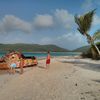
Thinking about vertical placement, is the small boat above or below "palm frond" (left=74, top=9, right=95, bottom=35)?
below

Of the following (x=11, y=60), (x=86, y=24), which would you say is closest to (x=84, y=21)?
(x=86, y=24)

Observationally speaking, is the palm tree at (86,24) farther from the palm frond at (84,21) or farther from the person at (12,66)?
the person at (12,66)

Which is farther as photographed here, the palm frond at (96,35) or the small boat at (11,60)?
the palm frond at (96,35)

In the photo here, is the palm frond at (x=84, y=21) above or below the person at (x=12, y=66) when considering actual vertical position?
above

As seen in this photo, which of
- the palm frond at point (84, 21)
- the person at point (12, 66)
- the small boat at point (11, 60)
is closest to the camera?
the person at point (12, 66)

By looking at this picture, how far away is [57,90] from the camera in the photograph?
9.45 meters

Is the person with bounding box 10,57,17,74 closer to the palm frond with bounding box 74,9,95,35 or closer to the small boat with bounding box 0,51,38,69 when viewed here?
the small boat with bounding box 0,51,38,69

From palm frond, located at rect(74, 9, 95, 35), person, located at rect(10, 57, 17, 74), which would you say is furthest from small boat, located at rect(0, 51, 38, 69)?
palm frond, located at rect(74, 9, 95, 35)

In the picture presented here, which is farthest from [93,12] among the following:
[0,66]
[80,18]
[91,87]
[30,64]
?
[91,87]

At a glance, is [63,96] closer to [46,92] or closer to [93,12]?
[46,92]

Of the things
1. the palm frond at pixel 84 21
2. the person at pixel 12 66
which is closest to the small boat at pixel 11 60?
the person at pixel 12 66

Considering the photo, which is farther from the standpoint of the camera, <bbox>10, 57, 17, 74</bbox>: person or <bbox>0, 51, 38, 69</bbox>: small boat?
<bbox>0, 51, 38, 69</bbox>: small boat

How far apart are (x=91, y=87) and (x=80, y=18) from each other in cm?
1474

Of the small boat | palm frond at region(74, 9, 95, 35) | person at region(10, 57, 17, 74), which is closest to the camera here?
person at region(10, 57, 17, 74)
